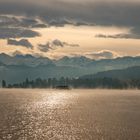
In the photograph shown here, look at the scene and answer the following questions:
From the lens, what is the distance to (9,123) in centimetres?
19238

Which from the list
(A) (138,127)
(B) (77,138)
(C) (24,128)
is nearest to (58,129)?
(C) (24,128)

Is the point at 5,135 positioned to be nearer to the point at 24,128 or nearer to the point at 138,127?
the point at 24,128

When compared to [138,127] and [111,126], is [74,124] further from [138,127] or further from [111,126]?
[138,127]

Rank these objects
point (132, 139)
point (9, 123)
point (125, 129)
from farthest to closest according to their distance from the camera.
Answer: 1. point (9, 123)
2. point (125, 129)
3. point (132, 139)

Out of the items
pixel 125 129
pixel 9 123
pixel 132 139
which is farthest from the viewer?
pixel 9 123

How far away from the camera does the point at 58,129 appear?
578 ft

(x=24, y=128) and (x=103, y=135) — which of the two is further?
(x=24, y=128)

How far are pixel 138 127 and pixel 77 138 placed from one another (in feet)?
136

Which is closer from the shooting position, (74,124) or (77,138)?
(77,138)

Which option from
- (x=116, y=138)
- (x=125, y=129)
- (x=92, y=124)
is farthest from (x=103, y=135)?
(x=92, y=124)

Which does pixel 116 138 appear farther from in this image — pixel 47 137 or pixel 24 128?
pixel 24 128

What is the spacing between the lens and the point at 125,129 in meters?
174

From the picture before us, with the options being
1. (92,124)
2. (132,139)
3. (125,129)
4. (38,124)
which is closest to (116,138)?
(132,139)

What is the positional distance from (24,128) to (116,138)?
154 feet
